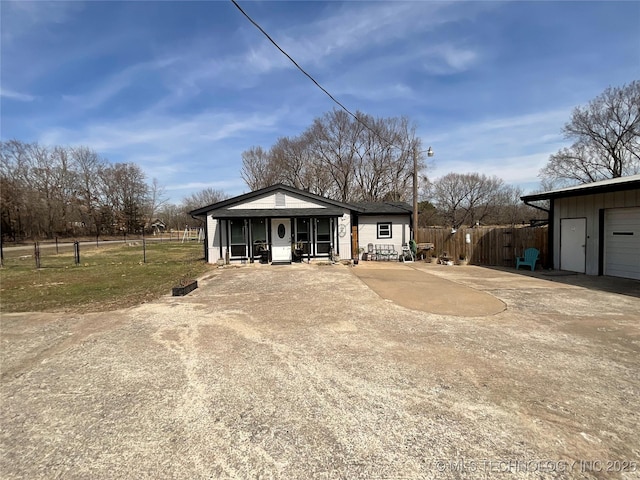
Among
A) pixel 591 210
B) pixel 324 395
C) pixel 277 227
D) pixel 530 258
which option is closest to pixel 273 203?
pixel 277 227

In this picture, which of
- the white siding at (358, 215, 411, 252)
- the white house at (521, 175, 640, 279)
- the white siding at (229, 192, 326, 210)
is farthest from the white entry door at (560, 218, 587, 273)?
the white siding at (229, 192, 326, 210)

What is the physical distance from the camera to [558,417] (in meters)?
2.75

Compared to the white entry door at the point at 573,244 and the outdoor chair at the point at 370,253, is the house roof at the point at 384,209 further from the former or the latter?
the white entry door at the point at 573,244

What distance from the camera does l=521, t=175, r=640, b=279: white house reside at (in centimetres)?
980

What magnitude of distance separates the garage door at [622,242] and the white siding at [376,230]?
844 cm

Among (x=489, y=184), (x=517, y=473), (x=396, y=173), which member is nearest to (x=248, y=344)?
(x=517, y=473)

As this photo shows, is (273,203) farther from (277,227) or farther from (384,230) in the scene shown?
(384,230)

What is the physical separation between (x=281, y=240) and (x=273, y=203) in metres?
1.82

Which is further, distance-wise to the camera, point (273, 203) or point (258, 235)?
point (273, 203)

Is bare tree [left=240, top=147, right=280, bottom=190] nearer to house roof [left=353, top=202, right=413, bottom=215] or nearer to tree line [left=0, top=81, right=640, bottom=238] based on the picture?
tree line [left=0, top=81, right=640, bottom=238]

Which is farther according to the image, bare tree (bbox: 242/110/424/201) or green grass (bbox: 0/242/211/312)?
bare tree (bbox: 242/110/424/201)

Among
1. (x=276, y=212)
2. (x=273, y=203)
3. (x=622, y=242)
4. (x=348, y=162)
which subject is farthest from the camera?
(x=348, y=162)

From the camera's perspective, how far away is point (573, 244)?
464 inches

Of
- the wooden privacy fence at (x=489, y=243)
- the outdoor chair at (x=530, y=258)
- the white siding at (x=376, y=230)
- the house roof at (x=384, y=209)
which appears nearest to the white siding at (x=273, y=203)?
the house roof at (x=384, y=209)
